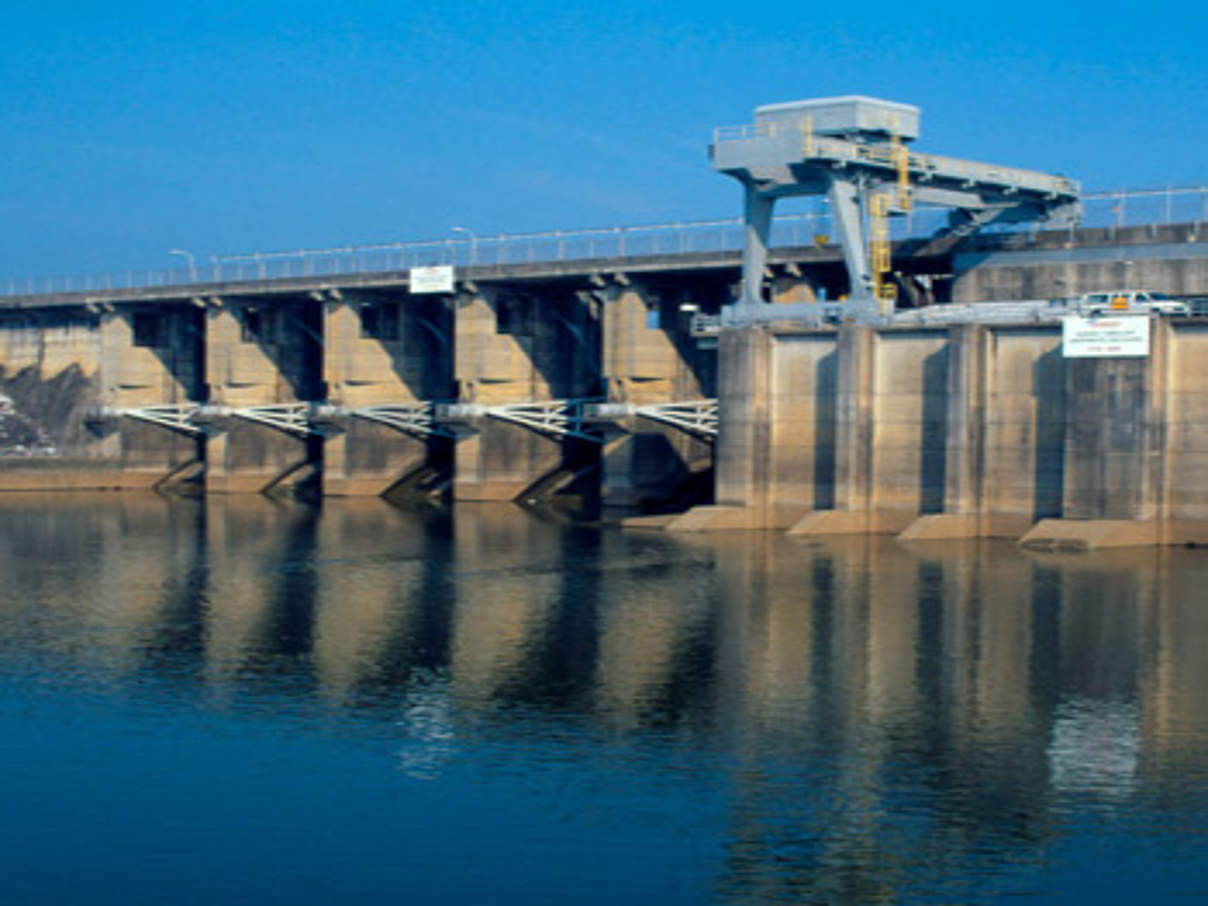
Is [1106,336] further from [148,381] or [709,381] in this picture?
[148,381]

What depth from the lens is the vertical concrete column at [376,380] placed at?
96375 millimetres

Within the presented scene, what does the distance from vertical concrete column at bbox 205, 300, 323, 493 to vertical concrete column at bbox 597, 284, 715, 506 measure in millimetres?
24522

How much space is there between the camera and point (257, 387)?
104m

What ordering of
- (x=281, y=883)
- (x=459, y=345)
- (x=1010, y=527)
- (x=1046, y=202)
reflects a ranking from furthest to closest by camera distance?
(x=459, y=345)
(x=1046, y=202)
(x=1010, y=527)
(x=281, y=883)

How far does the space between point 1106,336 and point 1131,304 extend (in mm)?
1952

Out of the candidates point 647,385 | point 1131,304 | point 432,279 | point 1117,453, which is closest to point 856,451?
point 1117,453

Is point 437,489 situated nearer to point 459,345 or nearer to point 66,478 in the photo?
point 459,345

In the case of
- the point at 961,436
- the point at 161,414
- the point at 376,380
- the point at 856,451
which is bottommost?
the point at 856,451

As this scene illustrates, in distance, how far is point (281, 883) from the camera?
2430cm

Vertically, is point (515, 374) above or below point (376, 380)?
above

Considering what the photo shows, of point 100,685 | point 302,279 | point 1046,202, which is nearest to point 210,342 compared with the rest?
point 302,279

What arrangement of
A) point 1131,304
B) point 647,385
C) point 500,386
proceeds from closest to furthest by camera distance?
point 1131,304 < point 647,385 < point 500,386

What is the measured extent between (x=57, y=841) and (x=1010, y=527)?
148ft

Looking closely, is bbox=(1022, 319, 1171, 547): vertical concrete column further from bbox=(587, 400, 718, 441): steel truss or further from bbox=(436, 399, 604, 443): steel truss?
bbox=(436, 399, 604, 443): steel truss
